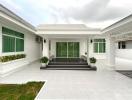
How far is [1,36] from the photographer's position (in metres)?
9.23

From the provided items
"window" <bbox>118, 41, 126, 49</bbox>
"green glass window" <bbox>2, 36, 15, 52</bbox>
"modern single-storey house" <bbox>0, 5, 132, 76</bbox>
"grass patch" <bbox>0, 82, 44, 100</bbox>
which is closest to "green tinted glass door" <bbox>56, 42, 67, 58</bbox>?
"modern single-storey house" <bbox>0, 5, 132, 76</bbox>

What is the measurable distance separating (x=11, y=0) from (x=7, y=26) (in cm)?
613

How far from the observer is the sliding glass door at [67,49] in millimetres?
18406

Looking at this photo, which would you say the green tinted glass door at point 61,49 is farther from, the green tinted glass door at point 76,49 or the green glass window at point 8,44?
the green glass window at point 8,44

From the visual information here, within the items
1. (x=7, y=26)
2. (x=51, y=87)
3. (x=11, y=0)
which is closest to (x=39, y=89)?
(x=51, y=87)

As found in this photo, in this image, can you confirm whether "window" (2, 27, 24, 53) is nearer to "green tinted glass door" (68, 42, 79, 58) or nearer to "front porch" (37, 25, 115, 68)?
"front porch" (37, 25, 115, 68)

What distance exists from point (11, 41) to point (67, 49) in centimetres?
862

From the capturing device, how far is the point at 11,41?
11.1 m

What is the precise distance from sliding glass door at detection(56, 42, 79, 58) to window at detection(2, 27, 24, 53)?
5.97 m

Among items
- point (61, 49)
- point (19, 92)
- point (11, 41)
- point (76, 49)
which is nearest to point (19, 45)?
point (11, 41)

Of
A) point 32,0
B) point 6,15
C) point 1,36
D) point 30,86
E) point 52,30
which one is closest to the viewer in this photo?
point 30,86

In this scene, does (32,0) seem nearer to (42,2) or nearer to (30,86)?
(42,2)

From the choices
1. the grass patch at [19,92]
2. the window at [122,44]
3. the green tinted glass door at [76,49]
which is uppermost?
the window at [122,44]

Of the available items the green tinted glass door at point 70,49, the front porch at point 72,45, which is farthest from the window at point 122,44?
the green tinted glass door at point 70,49
